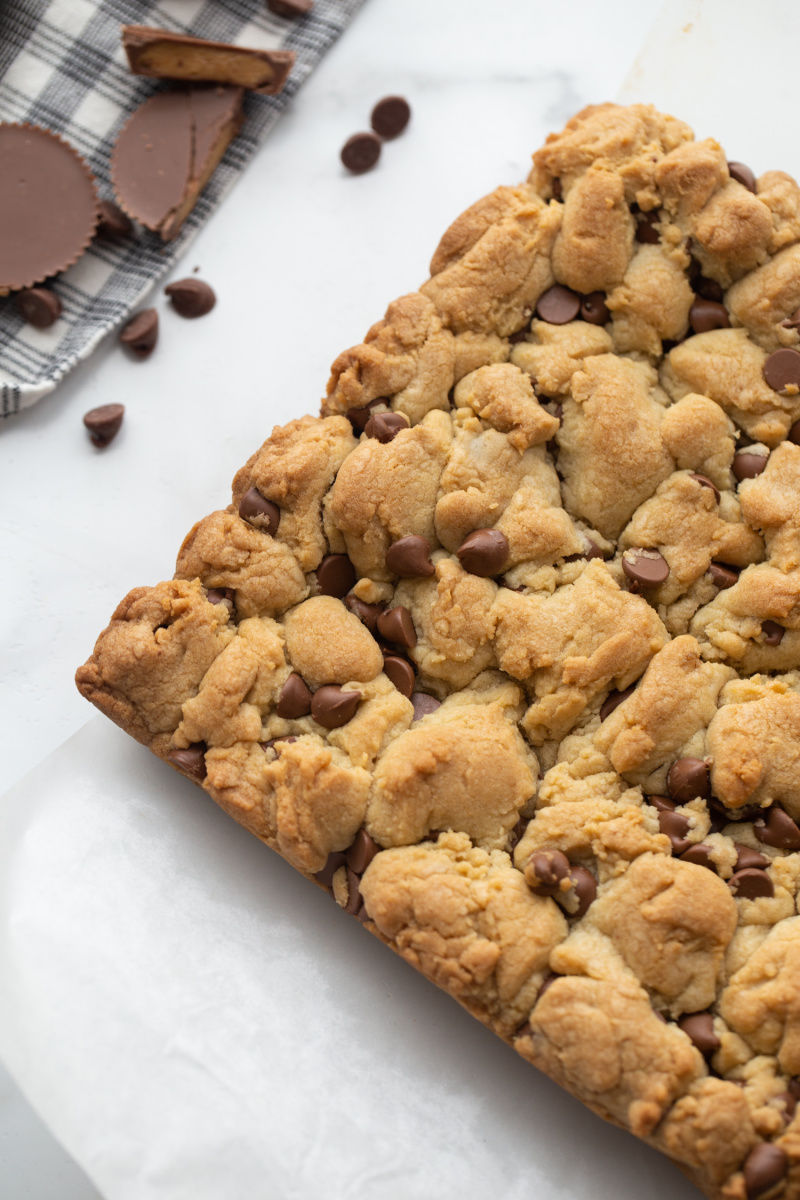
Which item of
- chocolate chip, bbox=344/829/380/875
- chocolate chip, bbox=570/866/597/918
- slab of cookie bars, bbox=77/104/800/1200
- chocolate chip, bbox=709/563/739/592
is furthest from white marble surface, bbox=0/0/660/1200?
chocolate chip, bbox=570/866/597/918

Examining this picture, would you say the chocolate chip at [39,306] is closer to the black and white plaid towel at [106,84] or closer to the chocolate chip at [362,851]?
the black and white plaid towel at [106,84]

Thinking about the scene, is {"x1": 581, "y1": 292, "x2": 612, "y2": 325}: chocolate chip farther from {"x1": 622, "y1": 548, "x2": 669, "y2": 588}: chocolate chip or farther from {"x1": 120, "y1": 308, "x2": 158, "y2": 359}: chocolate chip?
{"x1": 120, "y1": 308, "x2": 158, "y2": 359}: chocolate chip

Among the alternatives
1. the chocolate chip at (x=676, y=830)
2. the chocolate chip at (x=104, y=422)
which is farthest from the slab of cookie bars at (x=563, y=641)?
the chocolate chip at (x=104, y=422)

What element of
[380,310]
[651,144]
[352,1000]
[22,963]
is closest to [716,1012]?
[352,1000]

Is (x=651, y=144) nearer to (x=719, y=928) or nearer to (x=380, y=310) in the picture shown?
(x=380, y=310)

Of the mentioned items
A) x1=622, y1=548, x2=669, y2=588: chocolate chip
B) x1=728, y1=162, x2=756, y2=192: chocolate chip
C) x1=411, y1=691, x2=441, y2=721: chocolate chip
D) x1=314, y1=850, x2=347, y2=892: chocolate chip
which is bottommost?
x1=314, y1=850, x2=347, y2=892: chocolate chip

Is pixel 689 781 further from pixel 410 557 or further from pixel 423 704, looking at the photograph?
pixel 410 557
